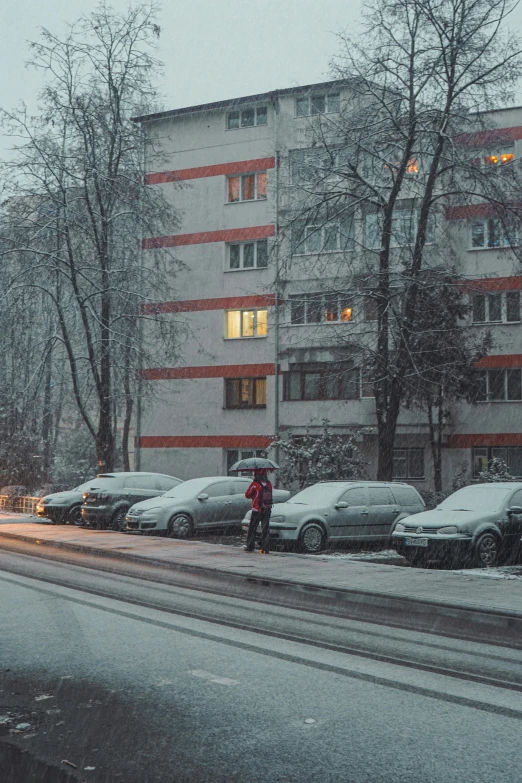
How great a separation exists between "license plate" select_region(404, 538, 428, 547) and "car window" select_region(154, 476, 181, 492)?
9190 millimetres

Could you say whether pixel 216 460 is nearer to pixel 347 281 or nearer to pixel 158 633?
pixel 347 281

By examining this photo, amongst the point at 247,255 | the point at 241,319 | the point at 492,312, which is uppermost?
the point at 247,255

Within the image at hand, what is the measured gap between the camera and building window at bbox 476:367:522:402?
32.8m

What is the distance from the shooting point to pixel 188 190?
38094 millimetres

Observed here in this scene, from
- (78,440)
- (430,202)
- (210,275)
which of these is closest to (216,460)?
(210,275)

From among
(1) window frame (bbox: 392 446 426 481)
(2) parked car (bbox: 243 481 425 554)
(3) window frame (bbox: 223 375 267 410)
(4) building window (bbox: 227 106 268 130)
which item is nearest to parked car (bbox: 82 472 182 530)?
(2) parked car (bbox: 243 481 425 554)

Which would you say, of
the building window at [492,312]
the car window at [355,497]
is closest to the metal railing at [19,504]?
the car window at [355,497]

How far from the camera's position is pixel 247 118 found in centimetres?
3772

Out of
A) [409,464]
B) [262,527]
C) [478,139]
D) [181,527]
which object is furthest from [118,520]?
[409,464]

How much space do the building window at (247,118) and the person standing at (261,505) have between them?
24403 mm

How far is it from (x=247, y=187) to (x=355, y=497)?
22252 millimetres

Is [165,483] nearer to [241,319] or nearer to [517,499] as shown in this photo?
[517,499]

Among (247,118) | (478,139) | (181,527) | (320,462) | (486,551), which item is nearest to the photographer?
(486,551)

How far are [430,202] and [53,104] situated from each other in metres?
12.7
